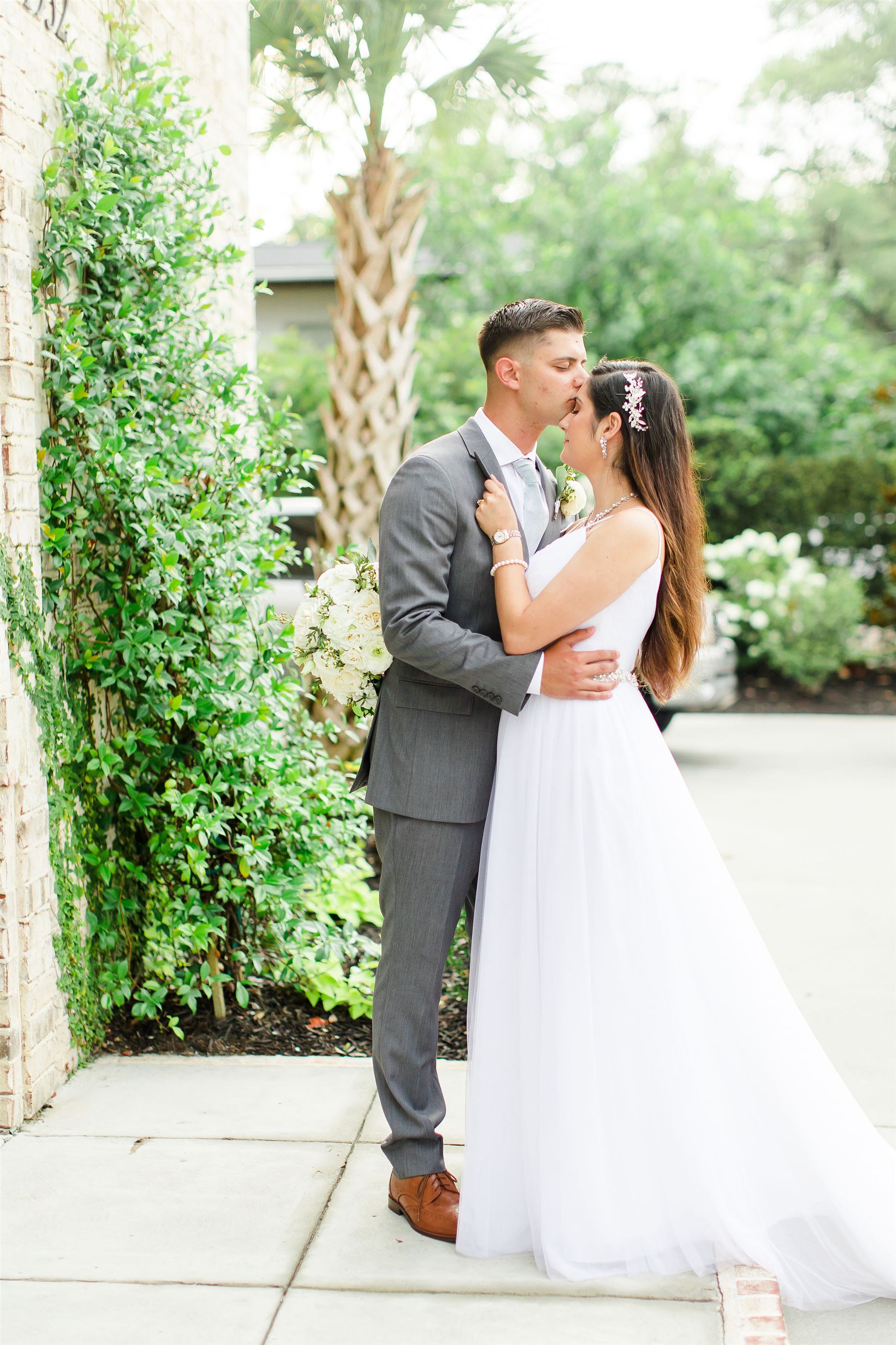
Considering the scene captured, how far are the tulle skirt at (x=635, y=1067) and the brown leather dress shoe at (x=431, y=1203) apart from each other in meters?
0.09

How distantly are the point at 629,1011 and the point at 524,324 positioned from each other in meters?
1.66

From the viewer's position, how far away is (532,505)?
10.2ft

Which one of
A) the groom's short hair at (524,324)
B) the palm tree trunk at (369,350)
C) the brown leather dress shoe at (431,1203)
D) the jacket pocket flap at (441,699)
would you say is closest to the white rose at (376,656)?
the jacket pocket flap at (441,699)

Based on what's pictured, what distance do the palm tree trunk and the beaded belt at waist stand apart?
161 inches

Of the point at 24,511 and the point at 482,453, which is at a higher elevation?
the point at 482,453

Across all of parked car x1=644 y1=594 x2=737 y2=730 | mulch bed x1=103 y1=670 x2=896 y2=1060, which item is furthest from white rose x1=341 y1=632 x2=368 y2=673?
parked car x1=644 y1=594 x2=737 y2=730

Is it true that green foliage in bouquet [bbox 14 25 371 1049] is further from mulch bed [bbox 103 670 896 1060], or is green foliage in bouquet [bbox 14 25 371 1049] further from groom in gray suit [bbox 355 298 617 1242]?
groom in gray suit [bbox 355 298 617 1242]

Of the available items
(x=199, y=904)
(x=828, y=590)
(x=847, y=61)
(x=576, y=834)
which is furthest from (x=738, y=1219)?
(x=847, y=61)

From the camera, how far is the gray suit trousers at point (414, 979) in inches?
113

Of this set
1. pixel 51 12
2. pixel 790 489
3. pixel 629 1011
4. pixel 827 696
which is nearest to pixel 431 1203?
pixel 629 1011

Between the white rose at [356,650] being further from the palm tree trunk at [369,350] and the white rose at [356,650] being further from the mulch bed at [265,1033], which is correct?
the palm tree trunk at [369,350]

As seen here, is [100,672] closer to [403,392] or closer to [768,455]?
[403,392]

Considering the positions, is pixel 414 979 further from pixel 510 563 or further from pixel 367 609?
pixel 510 563

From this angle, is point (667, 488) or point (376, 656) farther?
point (376, 656)
